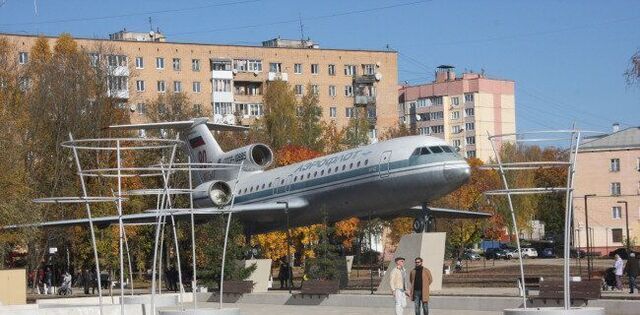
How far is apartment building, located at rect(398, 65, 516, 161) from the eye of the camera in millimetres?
177875

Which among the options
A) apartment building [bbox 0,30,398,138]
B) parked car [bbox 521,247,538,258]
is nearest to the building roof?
parked car [bbox 521,247,538,258]

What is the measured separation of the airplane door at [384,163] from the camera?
150ft

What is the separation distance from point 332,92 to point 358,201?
81.3 m

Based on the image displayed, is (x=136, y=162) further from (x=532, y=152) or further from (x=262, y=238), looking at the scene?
(x=532, y=152)

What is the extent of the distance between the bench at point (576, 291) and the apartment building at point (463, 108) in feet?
479

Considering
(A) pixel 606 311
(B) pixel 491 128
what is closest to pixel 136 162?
(A) pixel 606 311

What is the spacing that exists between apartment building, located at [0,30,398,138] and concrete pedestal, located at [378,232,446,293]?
69437 mm

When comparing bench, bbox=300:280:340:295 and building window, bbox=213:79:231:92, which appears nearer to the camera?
bench, bbox=300:280:340:295

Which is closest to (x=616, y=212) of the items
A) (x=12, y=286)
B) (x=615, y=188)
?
(x=615, y=188)

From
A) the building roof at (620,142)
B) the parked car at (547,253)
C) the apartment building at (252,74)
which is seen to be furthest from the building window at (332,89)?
the building roof at (620,142)

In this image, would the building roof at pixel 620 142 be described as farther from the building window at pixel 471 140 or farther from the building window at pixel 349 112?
the building window at pixel 471 140

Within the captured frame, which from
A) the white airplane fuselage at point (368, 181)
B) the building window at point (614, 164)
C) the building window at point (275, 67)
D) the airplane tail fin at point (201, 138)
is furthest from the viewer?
the building window at point (275, 67)

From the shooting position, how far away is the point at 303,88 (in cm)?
12562

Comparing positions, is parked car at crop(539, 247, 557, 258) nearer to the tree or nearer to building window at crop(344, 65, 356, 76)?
the tree
